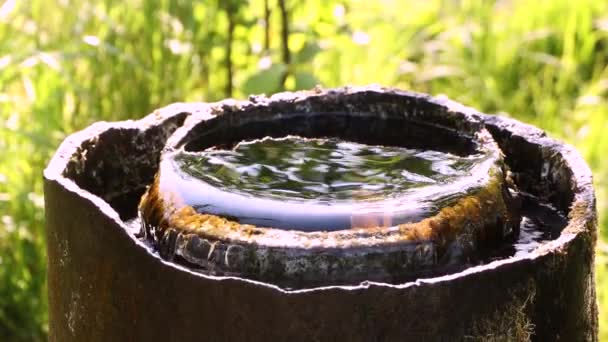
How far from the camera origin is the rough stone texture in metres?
1.23

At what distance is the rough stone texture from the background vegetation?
154 cm

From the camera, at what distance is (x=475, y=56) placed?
4.38 m

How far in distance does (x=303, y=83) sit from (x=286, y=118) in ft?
3.79

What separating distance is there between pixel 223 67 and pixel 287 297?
97.8 inches

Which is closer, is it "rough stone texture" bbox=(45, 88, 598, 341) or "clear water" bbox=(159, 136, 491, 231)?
"rough stone texture" bbox=(45, 88, 598, 341)

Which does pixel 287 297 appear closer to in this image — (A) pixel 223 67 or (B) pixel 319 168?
(B) pixel 319 168

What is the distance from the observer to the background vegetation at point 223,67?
3119 millimetres

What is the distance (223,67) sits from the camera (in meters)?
3.62

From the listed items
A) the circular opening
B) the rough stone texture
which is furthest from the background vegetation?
the rough stone texture

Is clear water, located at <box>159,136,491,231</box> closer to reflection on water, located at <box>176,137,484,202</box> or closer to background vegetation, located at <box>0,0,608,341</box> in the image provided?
reflection on water, located at <box>176,137,484,202</box>

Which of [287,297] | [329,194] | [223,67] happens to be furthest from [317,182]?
[223,67]

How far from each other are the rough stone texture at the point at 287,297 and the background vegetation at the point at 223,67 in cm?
154

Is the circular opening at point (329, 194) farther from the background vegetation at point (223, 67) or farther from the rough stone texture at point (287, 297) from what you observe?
the background vegetation at point (223, 67)

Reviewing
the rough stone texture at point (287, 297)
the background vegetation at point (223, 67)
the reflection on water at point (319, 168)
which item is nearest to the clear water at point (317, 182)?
the reflection on water at point (319, 168)
